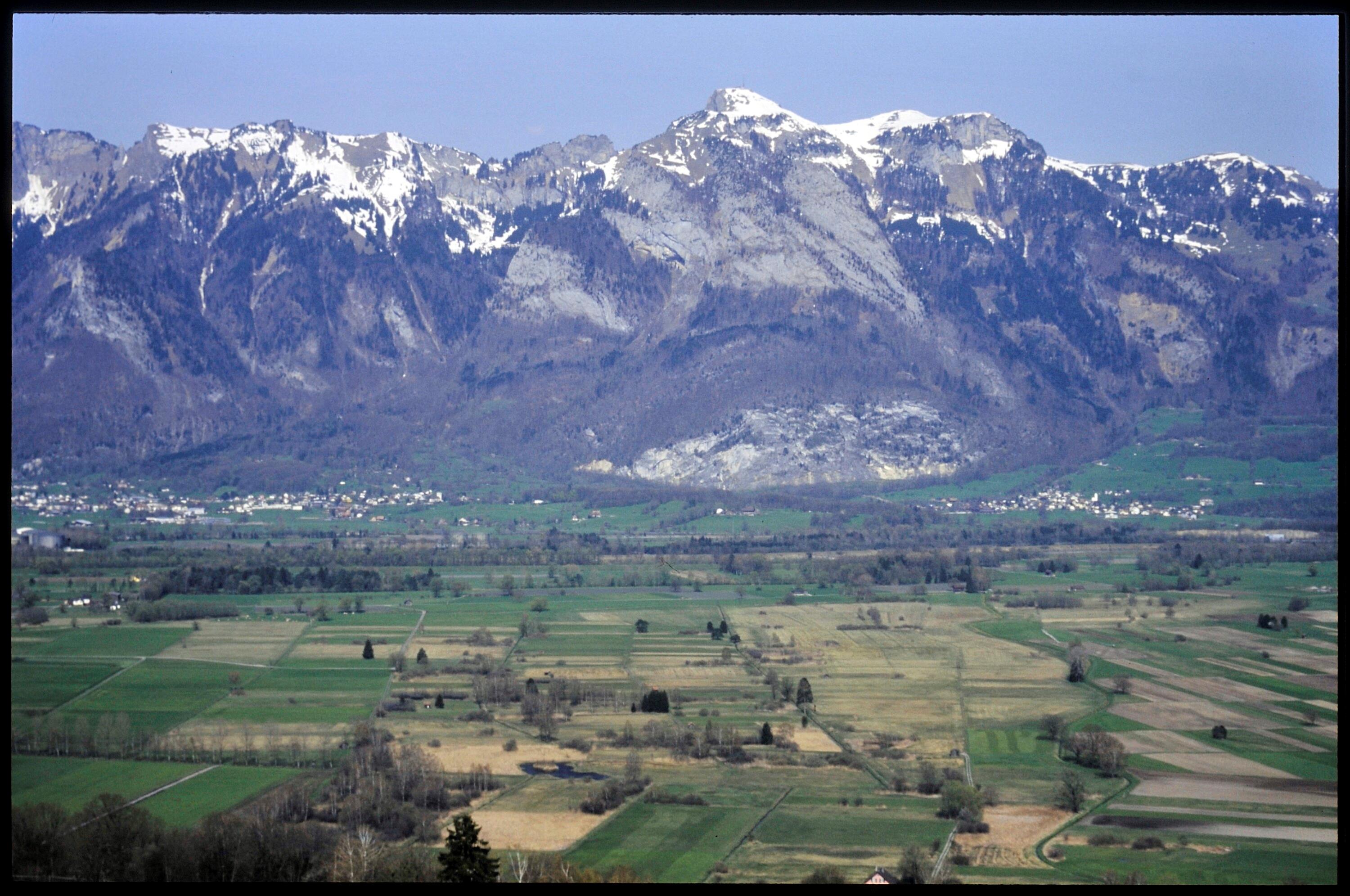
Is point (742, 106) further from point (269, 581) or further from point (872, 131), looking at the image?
point (269, 581)

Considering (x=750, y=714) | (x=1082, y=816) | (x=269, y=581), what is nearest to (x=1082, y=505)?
(x=269, y=581)

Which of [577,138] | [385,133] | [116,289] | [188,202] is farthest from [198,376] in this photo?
[577,138]

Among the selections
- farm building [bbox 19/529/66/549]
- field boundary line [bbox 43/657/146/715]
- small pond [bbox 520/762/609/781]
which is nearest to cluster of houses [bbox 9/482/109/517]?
farm building [bbox 19/529/66/549]

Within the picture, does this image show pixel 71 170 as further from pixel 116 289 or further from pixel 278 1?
pixel 278 1

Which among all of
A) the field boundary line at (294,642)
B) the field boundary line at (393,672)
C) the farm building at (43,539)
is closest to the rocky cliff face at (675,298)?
the farm building at (43,539)

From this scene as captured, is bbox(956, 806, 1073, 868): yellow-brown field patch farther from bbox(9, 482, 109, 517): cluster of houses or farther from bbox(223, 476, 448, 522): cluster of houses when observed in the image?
bbox(9, 482, 109, 517): cluster of houses

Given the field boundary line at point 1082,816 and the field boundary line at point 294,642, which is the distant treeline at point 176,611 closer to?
the field boundary line at point 294,642

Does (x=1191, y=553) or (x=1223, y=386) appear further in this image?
(x=1223, y=386)
